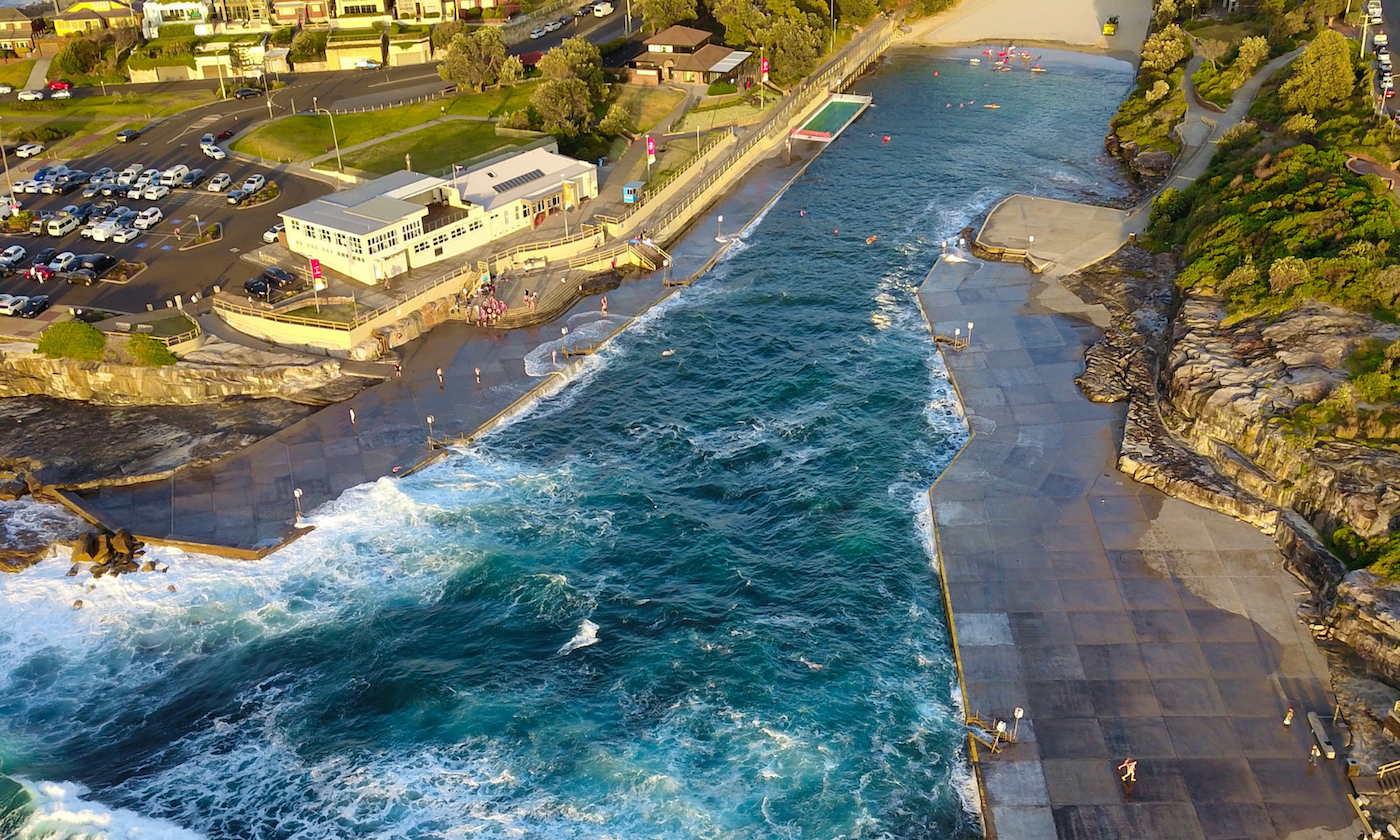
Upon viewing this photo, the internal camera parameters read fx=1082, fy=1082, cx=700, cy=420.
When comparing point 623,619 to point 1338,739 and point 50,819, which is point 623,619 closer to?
point 50,819

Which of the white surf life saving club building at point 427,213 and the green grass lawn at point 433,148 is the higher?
the green grass lawn at point 433,148

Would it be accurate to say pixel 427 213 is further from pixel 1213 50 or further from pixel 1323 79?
pixel 1213 50

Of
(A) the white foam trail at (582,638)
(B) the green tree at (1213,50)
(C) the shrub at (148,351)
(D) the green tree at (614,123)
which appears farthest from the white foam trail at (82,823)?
(B) the green tree at (1213,50)

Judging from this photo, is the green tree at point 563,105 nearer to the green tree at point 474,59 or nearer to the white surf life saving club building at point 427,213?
the white surf life saving club building at point 427,213

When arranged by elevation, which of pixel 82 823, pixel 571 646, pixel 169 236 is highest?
pixel 169 236

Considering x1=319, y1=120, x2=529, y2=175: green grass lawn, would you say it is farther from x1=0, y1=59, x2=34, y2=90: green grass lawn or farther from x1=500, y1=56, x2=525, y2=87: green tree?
x1=0, y1=59, x2=34, y2=90: green grass lawn

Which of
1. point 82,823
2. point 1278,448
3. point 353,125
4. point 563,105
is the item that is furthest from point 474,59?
point 82,823
